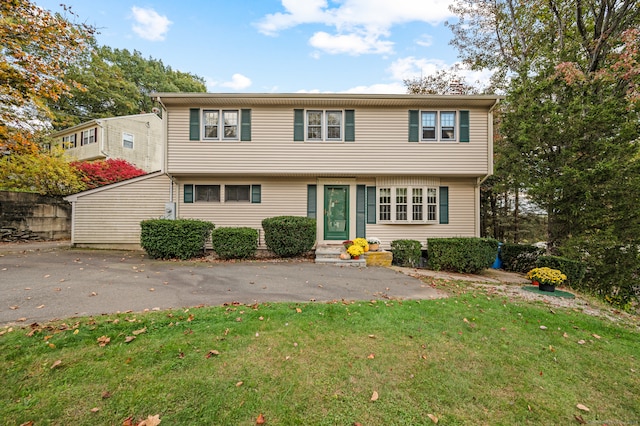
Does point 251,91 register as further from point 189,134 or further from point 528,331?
point 528,331

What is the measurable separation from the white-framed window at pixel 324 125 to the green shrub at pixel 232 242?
4.29m

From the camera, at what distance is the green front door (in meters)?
10.3

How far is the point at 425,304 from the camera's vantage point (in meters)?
4.73

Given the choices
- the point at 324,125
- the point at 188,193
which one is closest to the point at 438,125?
→ the point at 324,125

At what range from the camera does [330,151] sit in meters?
9.81

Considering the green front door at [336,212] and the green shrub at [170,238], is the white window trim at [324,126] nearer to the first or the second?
the green front door at [336,212]

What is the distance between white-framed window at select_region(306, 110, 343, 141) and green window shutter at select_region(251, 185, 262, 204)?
108 inches

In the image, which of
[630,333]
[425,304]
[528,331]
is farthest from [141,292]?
[630,333]

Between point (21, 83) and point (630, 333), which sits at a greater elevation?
point (21, 83)

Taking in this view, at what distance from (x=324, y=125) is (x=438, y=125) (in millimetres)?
4275

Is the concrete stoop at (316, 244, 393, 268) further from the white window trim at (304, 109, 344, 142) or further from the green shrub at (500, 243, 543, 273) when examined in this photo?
the green shrub at (500, 243, 543, 273)

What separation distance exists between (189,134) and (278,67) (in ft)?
21.7

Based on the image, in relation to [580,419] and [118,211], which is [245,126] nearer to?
[118,211]

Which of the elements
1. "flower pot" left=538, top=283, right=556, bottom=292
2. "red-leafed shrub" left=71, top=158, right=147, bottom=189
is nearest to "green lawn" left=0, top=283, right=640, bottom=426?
"flower pot" left=538, top=283, right=556, bottom=292
